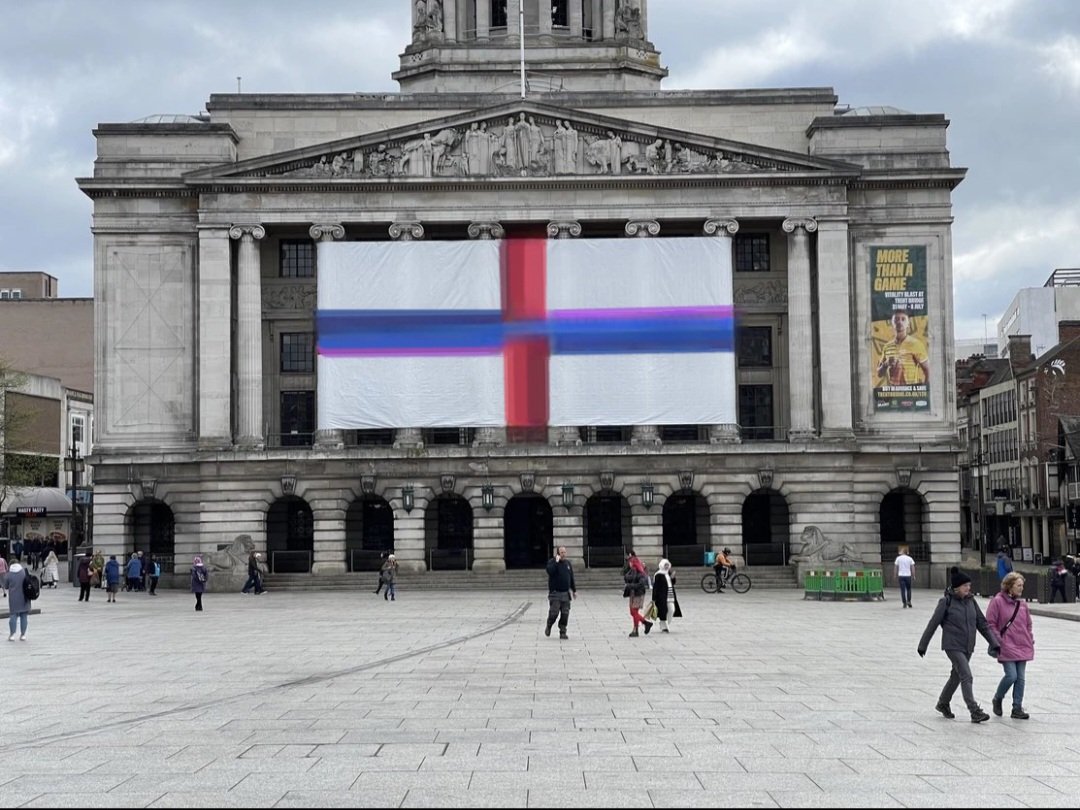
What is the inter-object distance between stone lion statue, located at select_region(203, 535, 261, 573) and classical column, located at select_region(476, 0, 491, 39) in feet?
110

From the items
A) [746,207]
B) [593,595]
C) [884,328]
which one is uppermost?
[746,207]

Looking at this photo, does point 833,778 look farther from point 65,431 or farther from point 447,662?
point 65,431

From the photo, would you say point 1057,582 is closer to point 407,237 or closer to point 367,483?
point 367,483

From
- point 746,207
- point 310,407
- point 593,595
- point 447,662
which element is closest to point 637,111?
point 746,207

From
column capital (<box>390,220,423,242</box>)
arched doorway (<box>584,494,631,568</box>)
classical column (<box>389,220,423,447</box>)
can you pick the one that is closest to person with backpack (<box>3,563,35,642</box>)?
classical column (<box>389,220,423,447</box>)

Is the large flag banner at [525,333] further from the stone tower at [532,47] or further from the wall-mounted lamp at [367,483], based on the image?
the stone tower at [532,47]

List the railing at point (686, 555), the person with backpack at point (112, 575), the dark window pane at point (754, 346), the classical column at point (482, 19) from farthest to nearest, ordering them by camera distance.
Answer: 1. the classical column at point (482, 19)
2. the dark window pane at point (754, 346)
3. the railing at point (686, 555)
4. the person with backpack at point (112, 575)

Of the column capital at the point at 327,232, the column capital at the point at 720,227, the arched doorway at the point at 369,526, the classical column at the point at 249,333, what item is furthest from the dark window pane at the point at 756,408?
the classical column at the point at 249,333

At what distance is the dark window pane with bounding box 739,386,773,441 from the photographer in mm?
70750

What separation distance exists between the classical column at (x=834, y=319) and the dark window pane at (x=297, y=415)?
2344 centimetres

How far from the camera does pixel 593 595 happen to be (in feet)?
A: 194

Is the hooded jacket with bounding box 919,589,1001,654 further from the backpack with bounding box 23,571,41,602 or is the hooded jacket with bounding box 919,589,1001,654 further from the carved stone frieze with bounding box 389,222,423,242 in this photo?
the carved stone frieze with bounding box 389,222,423,242

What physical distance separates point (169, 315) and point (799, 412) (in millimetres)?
28753

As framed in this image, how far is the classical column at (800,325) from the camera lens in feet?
222
